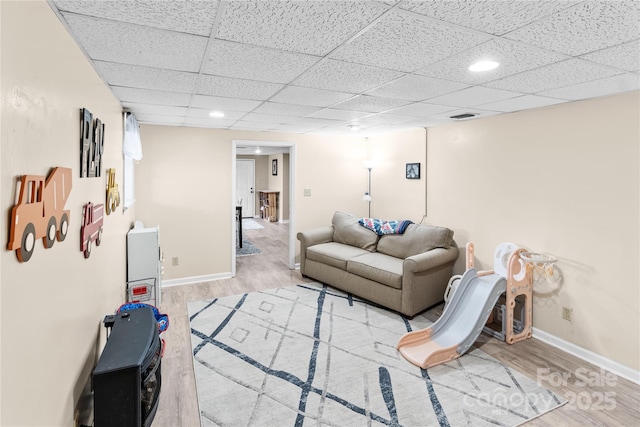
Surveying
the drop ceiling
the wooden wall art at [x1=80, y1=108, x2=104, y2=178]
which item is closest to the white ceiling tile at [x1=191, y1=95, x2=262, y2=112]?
the drop ceiling

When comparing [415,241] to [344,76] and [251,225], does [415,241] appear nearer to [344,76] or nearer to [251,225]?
[344,76]

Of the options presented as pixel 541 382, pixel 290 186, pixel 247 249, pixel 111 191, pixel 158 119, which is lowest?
pixel 541 382

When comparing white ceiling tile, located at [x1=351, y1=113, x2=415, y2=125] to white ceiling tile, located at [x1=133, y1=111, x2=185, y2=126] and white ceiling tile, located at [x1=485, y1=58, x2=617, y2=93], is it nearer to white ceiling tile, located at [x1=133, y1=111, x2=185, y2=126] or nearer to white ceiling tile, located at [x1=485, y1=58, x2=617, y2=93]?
white ceiling tile, located at [x1=485, y1=58, x2=617, y2=93]

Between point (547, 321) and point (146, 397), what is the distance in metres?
3.36

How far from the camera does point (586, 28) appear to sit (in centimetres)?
152

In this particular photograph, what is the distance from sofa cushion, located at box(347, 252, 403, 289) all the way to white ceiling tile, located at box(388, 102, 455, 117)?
65.9 inches

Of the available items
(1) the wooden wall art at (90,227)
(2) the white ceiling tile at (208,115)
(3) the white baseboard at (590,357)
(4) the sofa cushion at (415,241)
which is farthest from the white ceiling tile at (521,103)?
(1) the wooden wall art at (90,227)

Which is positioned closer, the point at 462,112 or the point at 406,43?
the point at 406,43

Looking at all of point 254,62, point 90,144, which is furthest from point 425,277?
point 90,144

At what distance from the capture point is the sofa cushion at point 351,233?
185 inches

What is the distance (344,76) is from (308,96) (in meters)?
0.62

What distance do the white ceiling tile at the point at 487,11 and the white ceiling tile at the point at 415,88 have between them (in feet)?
2.66

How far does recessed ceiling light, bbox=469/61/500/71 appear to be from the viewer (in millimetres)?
1985

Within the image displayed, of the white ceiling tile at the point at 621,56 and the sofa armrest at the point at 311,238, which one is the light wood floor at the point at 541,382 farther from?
the white ceiling tile at the point at 621,56
